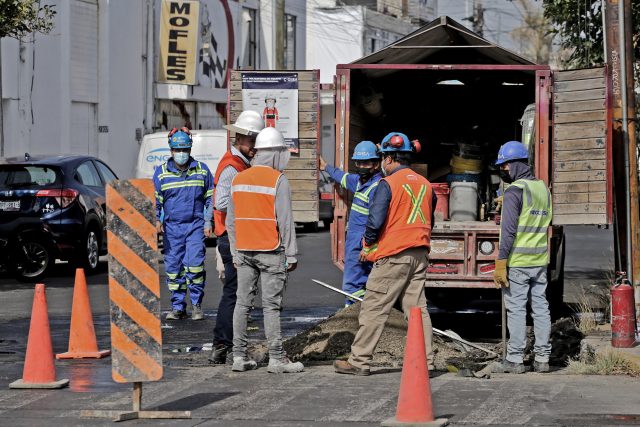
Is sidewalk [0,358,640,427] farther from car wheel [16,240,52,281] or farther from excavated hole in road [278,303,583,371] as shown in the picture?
car wheel [16,240,52,281]

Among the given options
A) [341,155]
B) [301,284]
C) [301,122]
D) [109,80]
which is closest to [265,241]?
[341,155]

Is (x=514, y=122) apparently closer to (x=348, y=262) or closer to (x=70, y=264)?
(x=348, y=262)

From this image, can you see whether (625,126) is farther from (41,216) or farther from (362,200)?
(41,216)

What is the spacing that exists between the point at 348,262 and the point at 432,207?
2.10m

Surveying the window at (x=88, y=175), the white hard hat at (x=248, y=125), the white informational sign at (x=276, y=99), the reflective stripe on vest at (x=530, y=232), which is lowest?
the reflective stripe on vest at (x=530, y=232)

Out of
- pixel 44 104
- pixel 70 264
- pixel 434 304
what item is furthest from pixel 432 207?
→ pixel 44 104

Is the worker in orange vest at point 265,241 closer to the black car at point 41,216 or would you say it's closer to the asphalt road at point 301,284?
the asphalt road at point 301,284

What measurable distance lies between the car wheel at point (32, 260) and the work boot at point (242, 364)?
875 cm

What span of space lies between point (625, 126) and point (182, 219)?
456 cm

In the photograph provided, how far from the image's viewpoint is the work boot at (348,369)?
988 centimetres

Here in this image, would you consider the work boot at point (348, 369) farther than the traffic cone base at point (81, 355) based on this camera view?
No

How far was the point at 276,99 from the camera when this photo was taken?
43.6 feet

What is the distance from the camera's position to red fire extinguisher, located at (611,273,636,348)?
1124 centimetres

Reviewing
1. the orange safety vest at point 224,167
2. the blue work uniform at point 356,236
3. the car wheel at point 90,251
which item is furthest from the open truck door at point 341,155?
the car wheel at point 90,251
